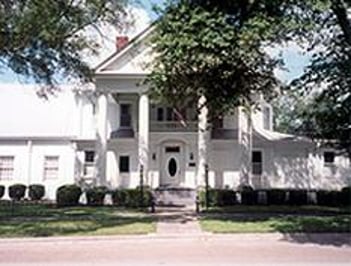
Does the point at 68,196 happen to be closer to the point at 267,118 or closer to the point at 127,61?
the point at 127,61

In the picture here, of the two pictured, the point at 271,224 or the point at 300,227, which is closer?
the point at 300,227

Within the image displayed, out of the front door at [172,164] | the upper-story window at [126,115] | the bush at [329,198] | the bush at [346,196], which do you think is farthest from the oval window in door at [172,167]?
the bush at [346,196]

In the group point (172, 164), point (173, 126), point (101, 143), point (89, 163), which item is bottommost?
point (172, 164)

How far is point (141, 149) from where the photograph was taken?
37938mm

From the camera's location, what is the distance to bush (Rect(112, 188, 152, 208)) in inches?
1357

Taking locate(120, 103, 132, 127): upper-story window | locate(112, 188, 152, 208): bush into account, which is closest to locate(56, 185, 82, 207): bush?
locate(112, 188, 152, 208): bush

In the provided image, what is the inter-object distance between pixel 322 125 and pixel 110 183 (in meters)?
16.3

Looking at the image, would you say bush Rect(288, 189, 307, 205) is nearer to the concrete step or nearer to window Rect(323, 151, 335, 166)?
window Rect(323, 151, 335, 166)

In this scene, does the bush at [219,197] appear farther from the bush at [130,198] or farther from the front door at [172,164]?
the front door at [172,164]

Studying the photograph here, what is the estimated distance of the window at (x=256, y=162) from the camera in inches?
1655

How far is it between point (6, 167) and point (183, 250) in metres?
29.9

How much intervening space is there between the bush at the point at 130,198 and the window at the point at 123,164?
4964mm

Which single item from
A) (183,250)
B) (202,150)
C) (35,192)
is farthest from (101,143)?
(183,250)

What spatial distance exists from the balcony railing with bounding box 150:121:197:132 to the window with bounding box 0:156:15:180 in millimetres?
10019
